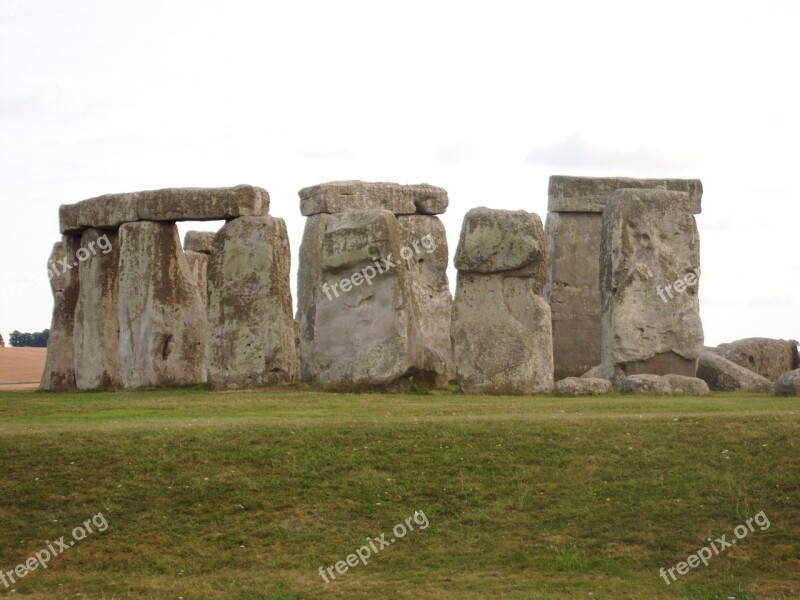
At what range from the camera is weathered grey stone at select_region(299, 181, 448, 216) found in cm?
3241

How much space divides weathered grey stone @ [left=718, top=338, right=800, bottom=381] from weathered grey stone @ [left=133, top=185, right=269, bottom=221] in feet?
30.6

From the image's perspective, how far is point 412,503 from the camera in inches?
702

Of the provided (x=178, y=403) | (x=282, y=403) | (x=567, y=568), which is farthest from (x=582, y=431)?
(x=178, y=403)

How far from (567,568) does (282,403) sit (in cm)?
803

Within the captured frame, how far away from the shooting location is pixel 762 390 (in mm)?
27016

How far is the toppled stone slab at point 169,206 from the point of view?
27984 mm

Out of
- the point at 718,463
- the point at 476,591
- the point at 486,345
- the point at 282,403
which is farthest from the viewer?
the point at 486,345

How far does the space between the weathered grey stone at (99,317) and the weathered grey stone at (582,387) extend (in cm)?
897

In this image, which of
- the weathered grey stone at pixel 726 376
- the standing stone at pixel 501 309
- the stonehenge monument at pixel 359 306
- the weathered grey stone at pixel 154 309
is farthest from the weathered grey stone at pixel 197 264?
the weathered grey stone at pixel 726 376

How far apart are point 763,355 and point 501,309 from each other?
7.36 metres

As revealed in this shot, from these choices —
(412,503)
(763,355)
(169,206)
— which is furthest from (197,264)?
(412,503)

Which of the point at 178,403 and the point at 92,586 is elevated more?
the point at 178,403

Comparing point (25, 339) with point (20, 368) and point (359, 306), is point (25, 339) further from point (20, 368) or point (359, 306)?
point (359, 306)

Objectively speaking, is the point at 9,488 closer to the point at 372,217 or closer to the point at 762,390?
the point at 372,217
